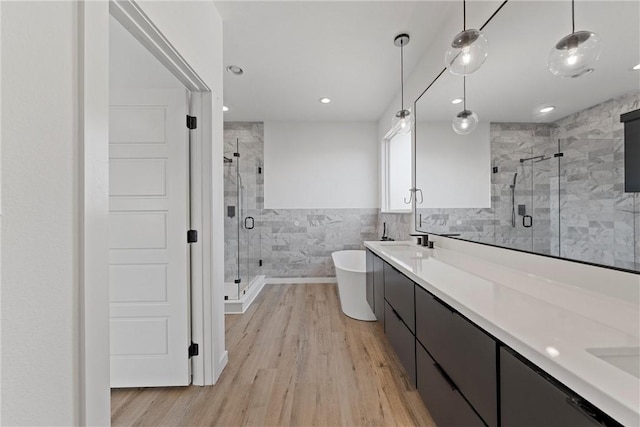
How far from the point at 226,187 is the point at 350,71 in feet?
6.84

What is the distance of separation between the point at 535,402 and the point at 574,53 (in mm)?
1281

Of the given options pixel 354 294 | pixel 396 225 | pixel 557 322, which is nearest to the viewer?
pixel 557 322

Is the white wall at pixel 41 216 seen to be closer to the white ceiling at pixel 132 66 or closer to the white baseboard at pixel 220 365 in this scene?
the white ceiling at pixel 132 66

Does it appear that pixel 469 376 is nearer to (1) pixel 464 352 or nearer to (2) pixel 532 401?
(1) pixel 464 352

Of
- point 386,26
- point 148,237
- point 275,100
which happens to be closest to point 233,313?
point 148,237

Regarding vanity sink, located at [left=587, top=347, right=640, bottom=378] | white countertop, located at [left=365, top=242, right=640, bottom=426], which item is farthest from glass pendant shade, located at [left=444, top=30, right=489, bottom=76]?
vanity sink, located at [left=587, top=347, right=640, bottom=378]

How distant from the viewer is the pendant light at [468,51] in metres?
1.48

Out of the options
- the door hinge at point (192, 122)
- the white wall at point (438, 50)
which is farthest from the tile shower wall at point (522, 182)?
the door hinge at point (192, 122)

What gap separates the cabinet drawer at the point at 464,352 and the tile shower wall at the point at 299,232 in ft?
11.2

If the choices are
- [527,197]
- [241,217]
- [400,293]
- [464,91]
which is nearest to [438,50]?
[464,91]

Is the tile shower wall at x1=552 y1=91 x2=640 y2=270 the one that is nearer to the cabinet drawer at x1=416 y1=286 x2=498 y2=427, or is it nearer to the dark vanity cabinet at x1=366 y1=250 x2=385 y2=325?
the cabinet drawer at x1=416 y1=286 x2=498 y2=427

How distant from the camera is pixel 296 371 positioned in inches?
84.5

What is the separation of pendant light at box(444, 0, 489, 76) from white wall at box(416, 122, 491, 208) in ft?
1.36

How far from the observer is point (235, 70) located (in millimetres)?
3078
